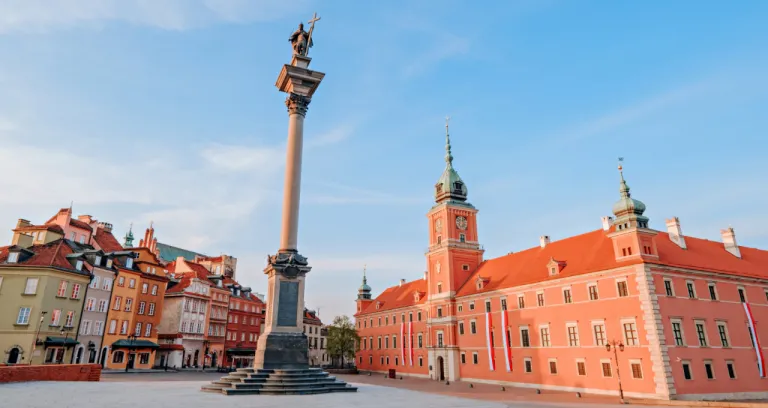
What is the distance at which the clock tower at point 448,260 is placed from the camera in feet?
188

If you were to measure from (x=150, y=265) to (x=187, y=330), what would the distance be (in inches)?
390

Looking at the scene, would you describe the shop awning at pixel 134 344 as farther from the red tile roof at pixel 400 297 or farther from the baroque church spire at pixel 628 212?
the baroque church spire at pixel 628 212

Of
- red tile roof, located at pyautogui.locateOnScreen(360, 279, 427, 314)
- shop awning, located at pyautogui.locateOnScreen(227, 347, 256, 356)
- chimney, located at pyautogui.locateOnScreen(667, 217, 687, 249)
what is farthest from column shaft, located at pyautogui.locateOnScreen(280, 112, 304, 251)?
shop awning, located at pyautogui.locateOnScreen(227, 347, 256, 356)

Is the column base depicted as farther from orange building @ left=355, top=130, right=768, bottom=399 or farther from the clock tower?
the clock tower

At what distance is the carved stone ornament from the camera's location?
22859 mm

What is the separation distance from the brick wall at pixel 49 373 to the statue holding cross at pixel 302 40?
2310 cm

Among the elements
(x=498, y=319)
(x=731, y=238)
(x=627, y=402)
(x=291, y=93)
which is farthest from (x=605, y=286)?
(x=291, y=93)

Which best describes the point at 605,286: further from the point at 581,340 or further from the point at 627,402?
the point at 627,402

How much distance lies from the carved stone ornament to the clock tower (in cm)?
3785

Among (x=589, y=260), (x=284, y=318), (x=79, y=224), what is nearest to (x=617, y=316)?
(x=589, y=260)

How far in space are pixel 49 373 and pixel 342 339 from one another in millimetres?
54081

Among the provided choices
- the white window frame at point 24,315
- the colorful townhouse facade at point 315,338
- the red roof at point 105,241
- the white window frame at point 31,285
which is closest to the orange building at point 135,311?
the red roof at point 105,241

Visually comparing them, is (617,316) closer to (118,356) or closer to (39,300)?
(39,300)

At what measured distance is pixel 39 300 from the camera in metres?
41.7
